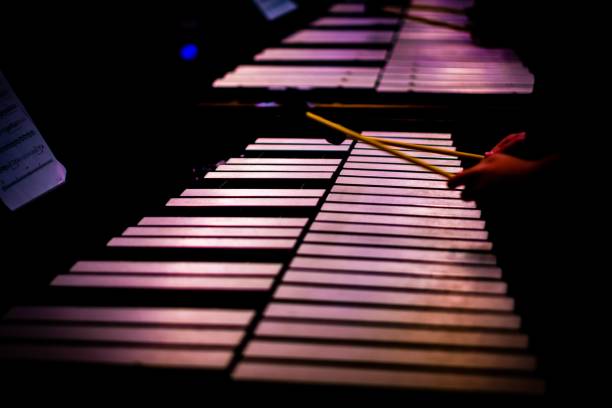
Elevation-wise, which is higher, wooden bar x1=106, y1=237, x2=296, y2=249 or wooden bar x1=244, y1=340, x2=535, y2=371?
wooden bar x1=106, y1=237, x2=296, y2=249

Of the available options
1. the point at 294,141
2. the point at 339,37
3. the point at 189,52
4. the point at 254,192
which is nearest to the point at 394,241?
the point at 254,192

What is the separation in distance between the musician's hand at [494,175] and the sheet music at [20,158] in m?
1.81

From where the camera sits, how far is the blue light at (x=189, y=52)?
4.20 metres

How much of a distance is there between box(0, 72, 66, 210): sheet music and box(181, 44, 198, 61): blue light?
206 cm

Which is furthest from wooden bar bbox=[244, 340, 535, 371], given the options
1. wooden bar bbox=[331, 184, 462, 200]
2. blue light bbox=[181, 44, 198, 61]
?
blue light bbox=[181, 44, 198, 61]

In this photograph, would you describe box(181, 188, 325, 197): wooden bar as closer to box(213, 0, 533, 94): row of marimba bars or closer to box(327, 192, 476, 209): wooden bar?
box(327, 192, 476, 209): wooden bar

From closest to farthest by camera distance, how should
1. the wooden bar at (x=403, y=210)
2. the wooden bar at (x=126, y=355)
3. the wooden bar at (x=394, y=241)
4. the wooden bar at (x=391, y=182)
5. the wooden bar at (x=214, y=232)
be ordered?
the wooden bar at (x=126, y=355) → the wooden bar at (x=394, y=241) → the wooden bar at (x=214, y=232) → the wooden bar at (x=403, y=210) → the wooden bar at (x=391, y=182)

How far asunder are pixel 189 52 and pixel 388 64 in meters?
1.66

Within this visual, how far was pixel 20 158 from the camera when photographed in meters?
2.23

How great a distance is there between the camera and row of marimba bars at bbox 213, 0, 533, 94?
141 inches

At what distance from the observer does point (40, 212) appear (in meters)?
2.32

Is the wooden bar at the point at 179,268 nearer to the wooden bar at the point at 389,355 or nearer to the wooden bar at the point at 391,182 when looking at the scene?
the wooden bar at the point at 389,355

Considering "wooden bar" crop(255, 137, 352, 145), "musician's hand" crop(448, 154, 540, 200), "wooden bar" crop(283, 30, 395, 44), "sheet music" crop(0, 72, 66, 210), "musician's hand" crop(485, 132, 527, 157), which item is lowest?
"musician's hand" crop(485, 132, 527, 157)

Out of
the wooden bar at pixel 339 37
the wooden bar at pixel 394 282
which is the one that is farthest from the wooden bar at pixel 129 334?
the wooden bar at pixel 339 37
